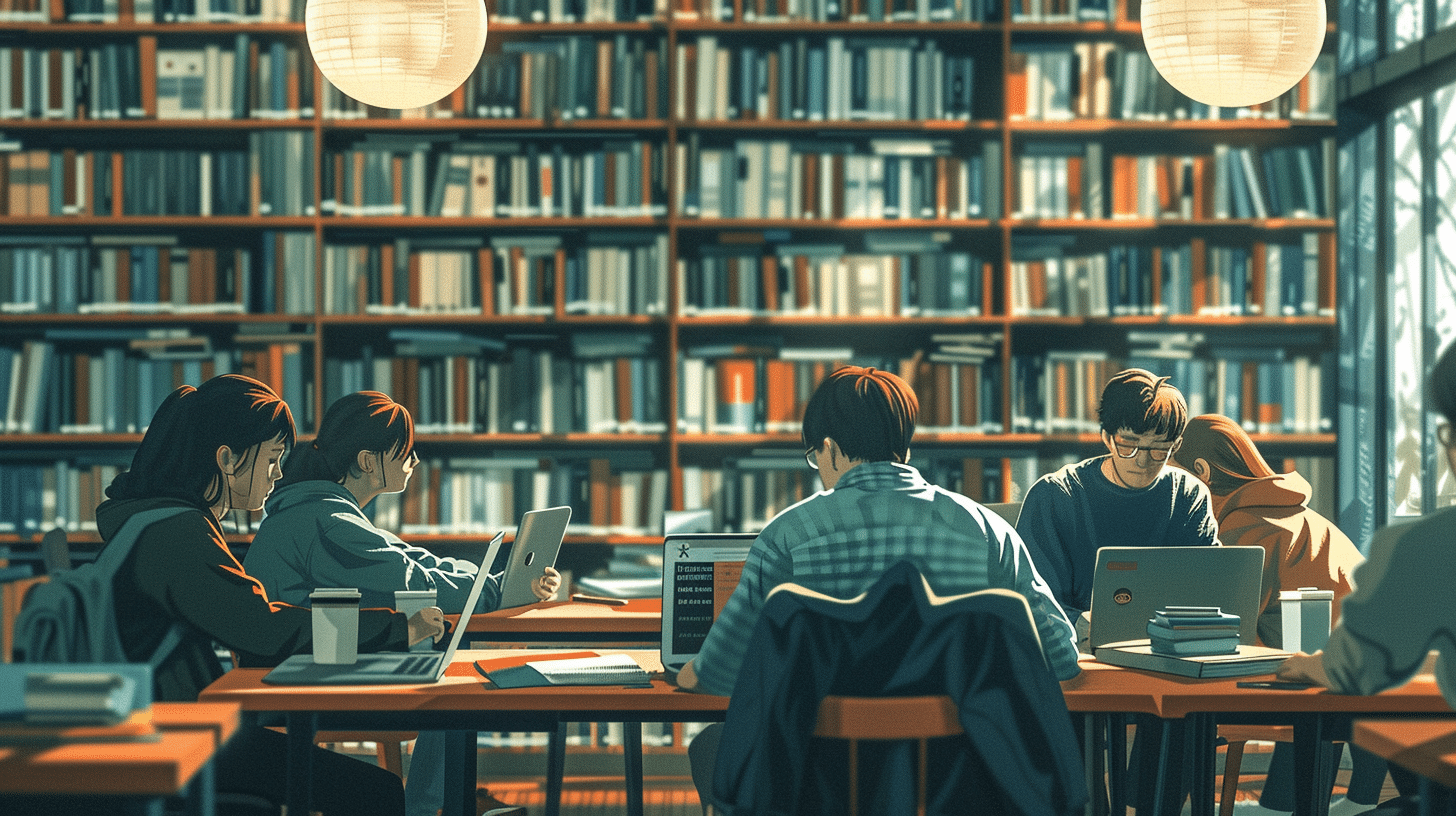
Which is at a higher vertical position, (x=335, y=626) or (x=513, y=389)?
(x=513, y=389)

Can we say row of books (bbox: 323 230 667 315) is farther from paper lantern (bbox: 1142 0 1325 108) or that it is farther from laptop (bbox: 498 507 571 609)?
paper lantern (bbox: 1142 0 1325 108)

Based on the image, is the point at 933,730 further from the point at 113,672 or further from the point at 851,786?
the point at 113,672

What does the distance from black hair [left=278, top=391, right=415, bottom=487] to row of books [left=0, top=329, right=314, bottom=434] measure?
1.41 metres

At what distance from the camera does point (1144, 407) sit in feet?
9.01

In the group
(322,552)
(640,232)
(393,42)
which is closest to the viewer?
(322,552)

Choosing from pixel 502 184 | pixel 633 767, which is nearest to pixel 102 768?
pixel 633 767

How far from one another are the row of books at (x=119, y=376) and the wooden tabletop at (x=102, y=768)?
284cm

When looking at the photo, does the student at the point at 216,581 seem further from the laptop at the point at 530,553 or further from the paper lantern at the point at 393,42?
the paper lantern at the point at 393,42

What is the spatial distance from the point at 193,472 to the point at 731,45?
2.73 metres

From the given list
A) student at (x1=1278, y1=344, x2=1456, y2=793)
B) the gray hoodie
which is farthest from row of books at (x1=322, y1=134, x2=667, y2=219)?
student at (x1=1278, y1=344, x2=1456, y2=793)

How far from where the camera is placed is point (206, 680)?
2148mm

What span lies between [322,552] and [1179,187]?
10.1 ft

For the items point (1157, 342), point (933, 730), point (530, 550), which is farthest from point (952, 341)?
point (933, 730)

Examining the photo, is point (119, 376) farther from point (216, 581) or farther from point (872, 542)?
point (872, 542)
